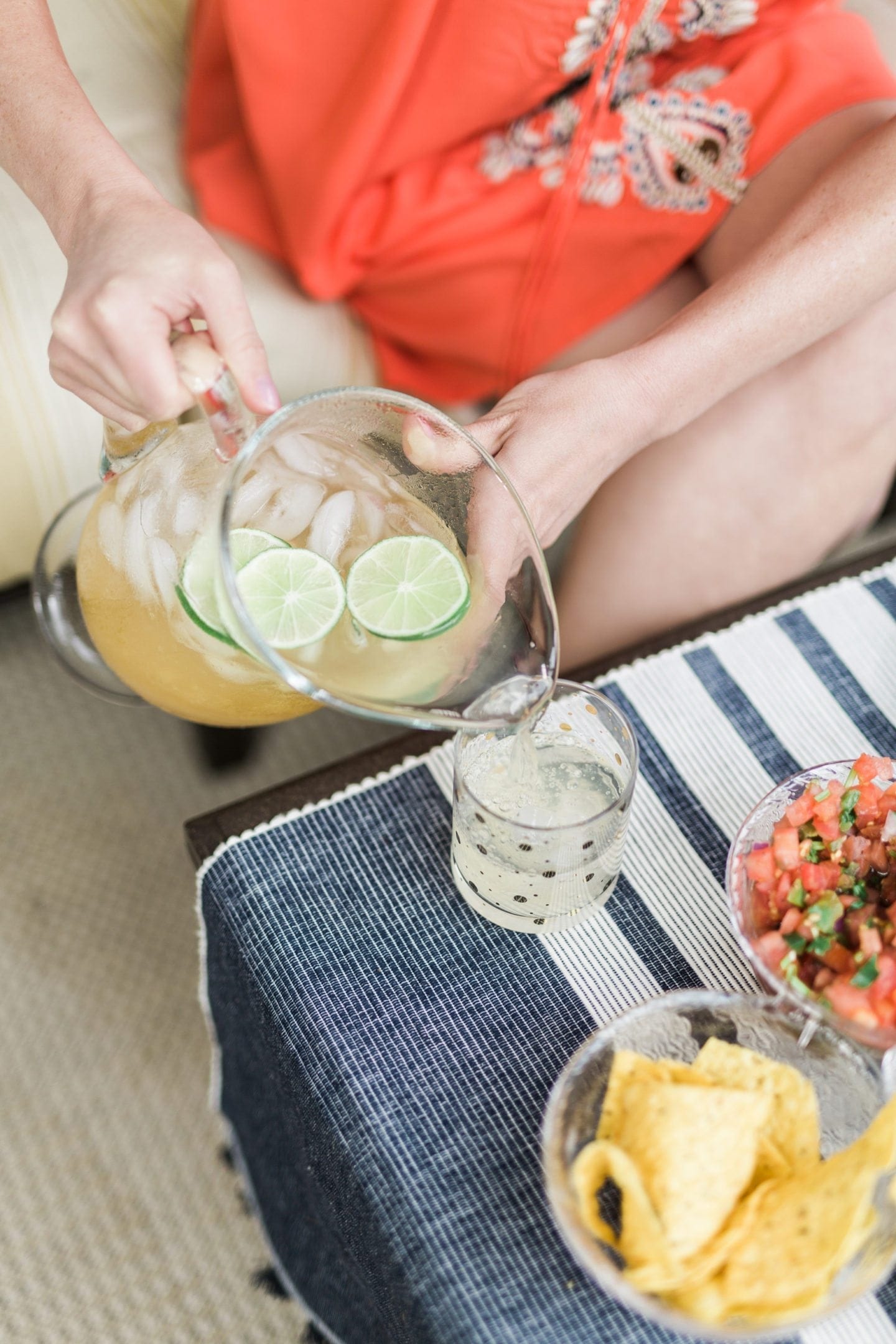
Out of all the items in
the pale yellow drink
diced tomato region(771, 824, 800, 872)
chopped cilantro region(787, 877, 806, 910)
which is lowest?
chopped cilantro region(787, 877, 806, 910)

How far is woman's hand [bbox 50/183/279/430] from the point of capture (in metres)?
0.62

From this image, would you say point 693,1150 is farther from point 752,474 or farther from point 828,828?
point 752,474

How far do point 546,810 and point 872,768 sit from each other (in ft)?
0.65

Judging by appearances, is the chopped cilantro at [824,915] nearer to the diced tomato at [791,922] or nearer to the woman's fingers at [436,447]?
the diced tomato at [791,922]

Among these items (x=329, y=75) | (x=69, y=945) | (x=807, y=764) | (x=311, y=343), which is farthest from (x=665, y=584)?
(x=69, y=945)

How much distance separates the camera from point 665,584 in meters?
1.03

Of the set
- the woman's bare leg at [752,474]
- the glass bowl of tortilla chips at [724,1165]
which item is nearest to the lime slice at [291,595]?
the glass bowl of tortilla chips at [724,1165]

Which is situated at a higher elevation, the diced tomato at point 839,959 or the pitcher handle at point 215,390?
the pitcher handle at point 215,390

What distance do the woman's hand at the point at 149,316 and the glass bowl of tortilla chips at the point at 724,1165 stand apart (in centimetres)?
42

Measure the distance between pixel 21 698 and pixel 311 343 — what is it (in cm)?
65

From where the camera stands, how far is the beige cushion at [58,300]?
1.07 metres

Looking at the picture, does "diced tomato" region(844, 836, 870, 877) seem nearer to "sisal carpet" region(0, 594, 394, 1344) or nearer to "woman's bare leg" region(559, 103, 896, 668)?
"woman's bare leg" region(559, 103, 896, 668)

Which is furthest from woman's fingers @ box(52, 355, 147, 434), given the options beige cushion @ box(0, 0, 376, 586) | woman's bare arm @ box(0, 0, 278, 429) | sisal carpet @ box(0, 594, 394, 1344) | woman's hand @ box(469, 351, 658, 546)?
sisal carpet @ box(0, 594, 394, 1344)

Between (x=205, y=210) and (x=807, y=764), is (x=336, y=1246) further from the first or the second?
(x=205, y=210)
